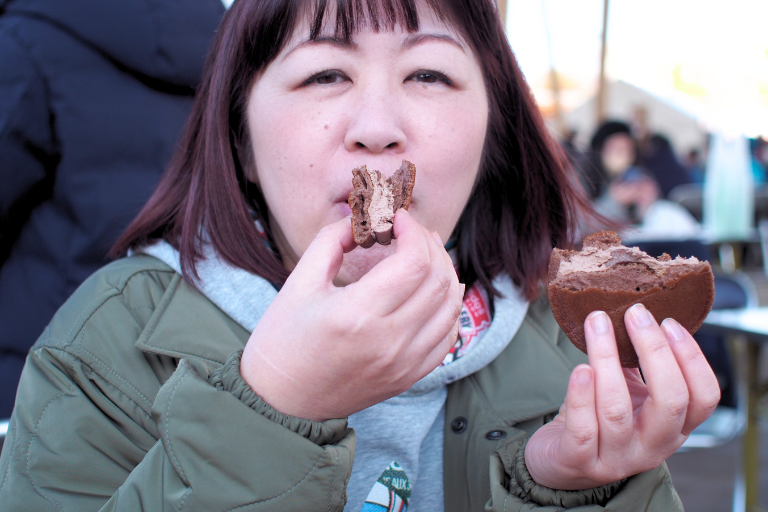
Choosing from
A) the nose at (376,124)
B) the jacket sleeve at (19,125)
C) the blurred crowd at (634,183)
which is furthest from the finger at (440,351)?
the blurred crowd at (634,183)

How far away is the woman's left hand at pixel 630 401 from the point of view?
982mm

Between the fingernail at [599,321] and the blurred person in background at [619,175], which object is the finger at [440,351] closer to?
the fingernail at [599,321]

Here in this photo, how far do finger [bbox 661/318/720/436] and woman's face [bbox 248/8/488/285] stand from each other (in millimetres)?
565

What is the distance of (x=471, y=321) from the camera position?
1.64 m

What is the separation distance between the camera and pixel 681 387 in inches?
38.8

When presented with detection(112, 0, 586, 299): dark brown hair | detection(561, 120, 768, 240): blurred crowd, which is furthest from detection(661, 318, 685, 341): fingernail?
detection(561, 120, 768, 240): blurred crowd

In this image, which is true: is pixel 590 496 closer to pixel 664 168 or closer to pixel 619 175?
pixel 619 175

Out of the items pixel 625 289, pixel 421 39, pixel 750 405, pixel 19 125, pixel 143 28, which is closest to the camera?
pixel 625 289

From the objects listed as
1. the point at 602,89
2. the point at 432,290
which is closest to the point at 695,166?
the point at 602,89

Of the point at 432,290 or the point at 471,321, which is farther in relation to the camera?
the point at 471,321

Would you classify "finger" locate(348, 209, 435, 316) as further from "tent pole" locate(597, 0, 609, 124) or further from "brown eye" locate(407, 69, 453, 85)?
"tent pole" locate(597, 0, 609, 124)

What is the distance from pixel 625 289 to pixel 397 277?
421 mm

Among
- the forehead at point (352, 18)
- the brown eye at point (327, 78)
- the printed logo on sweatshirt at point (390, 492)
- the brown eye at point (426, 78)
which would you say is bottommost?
the printed logo on sweatshirt at point (390, 492)

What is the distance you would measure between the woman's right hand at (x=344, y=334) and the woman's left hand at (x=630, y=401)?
263 mm
